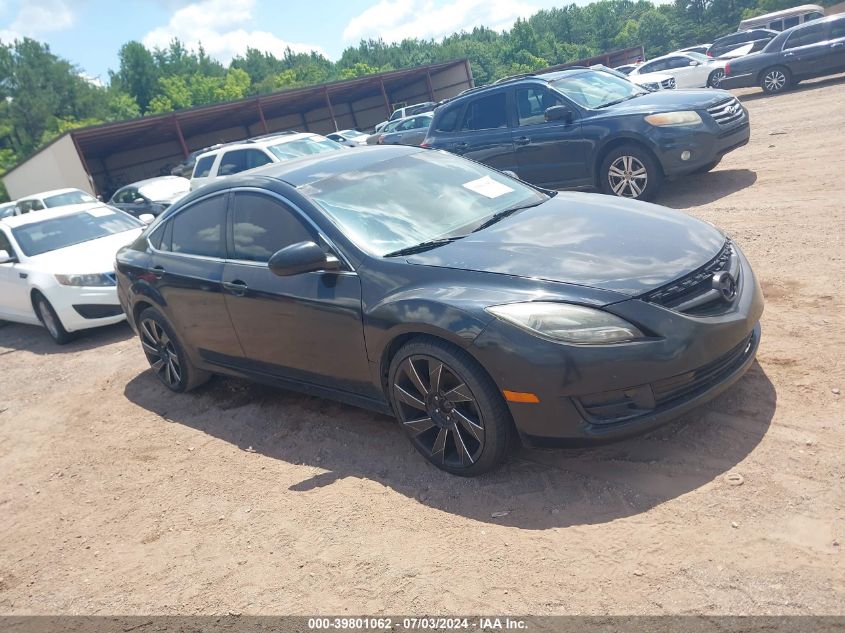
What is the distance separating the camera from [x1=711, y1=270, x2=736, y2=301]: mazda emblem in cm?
356

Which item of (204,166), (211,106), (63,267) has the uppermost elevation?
(211,106)

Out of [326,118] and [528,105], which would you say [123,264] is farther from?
[326,118]

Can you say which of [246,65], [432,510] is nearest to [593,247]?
[432,510]

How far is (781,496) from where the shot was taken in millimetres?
3090

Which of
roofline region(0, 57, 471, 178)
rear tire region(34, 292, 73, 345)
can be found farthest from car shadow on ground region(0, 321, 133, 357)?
roofline region(0, 57, 471, 178)

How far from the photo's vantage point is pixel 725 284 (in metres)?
3.61

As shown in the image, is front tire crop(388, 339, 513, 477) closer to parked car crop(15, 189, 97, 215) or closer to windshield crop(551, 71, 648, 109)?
windshield crop(551, 71, 648, 109)

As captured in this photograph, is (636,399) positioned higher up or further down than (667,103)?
further down

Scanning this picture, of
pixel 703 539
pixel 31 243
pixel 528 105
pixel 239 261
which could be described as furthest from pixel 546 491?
pixel 31 243

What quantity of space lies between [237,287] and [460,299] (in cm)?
189

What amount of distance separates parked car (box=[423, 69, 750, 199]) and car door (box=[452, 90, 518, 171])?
0.01m

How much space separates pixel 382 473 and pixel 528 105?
690cm

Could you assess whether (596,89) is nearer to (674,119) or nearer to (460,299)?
(674,119)

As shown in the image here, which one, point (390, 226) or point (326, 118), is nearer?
point (390, 226)
